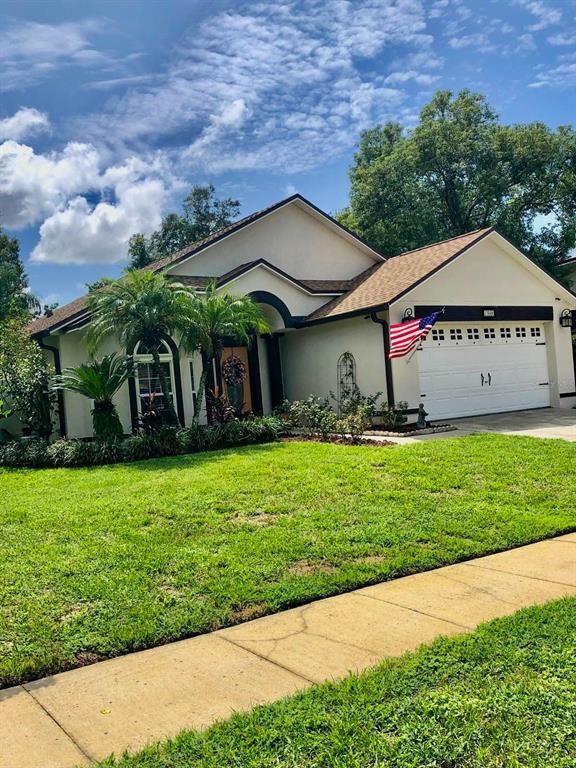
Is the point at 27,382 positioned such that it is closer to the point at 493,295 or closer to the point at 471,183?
the point at 493,295

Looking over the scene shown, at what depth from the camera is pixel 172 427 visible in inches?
557

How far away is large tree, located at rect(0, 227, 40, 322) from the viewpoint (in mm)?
32406

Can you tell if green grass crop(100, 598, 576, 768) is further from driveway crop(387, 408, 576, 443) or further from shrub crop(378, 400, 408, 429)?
shrub crop(378, 400, 408, 429)

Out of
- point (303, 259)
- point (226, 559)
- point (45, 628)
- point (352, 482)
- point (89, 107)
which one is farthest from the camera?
point (303, 259)

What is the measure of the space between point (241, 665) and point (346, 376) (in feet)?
45.5

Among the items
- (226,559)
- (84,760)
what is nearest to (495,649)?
(84,760)

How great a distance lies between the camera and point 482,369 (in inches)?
707

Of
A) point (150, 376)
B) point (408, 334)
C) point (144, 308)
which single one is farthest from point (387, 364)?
point (150, 376)

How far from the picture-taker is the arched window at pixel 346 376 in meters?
17.4

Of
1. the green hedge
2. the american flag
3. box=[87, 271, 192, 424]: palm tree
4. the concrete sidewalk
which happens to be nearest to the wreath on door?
box=[87, 271, 192, 424]: palm tree

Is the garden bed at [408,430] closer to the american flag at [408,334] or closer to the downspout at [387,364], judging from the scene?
the downspout at [387,364]

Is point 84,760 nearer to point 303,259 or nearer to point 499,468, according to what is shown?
point 499,468

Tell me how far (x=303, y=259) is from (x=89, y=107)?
351 inches

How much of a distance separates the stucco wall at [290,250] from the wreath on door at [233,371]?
8.68 ft
